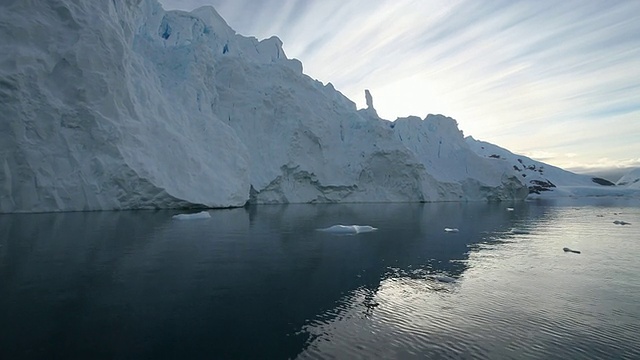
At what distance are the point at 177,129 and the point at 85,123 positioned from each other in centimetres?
852

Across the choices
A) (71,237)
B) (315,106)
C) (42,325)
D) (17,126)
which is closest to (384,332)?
(42,325)

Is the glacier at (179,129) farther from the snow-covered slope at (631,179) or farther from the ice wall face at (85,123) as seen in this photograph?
the snow-covered slope at (631,179)

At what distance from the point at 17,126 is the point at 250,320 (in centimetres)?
2433

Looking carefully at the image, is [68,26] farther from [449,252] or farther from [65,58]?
[449,252]

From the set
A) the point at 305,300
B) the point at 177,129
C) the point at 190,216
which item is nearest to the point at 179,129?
the point at 177,129

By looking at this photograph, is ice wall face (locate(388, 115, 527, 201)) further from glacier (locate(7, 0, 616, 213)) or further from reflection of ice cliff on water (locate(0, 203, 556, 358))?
reflection of ice cliff on water (locate(0, 203, 556, 358))

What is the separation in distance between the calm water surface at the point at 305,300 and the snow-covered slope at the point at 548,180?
266ft

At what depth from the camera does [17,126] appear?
23.4m

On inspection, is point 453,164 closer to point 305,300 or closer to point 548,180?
point 305,300

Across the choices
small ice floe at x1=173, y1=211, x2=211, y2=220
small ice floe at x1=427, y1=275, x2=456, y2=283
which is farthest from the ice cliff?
small ice floe at x1=427, y1=275, x2=456, y2=283

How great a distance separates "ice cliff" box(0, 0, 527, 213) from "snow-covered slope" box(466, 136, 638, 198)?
142 feet

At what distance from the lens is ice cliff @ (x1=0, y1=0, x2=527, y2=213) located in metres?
24.5

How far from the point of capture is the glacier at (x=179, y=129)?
965 inches

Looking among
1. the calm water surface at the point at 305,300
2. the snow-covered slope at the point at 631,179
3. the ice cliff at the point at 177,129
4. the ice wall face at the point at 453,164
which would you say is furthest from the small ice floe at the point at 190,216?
the snow-covered slope at the point at 631,179
